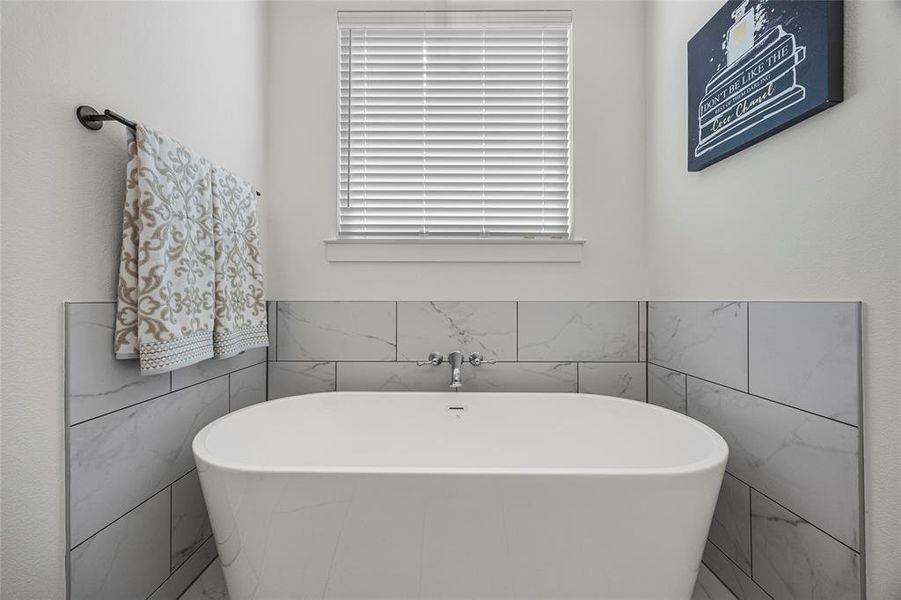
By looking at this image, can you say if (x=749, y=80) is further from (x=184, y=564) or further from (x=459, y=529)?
(x=184, y=564)

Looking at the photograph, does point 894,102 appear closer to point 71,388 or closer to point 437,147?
point 437,147

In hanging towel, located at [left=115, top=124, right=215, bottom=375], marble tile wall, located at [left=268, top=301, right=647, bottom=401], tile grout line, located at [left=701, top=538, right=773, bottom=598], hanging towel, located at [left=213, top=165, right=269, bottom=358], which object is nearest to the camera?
hanging towel, located at [left=115, top=124, right=215, bottom=375]

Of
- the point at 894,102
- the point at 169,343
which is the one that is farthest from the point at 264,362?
the point at 894,102

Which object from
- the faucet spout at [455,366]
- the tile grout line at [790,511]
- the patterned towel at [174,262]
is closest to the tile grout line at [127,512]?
the patterned towel at [174,262]

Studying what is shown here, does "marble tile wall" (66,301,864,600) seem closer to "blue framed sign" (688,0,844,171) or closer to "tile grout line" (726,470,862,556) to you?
"tile grout line" (726,470,862,556)

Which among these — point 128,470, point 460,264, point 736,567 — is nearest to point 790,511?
point 736,567

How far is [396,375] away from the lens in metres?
1.90

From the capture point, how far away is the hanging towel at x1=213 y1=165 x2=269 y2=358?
1.38 m

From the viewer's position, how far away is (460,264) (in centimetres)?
192

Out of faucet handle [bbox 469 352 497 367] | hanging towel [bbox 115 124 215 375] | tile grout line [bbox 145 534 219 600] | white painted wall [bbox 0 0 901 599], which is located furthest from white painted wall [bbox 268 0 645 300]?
tile grout line [bbox 145 534 219 600]

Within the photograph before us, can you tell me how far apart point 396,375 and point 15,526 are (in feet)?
4.05

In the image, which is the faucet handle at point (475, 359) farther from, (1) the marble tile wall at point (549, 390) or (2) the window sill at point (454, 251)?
(2) the window sill at point (454, 251)

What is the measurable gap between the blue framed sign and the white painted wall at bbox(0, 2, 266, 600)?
1.73 m

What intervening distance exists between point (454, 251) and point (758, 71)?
1197 millimetres
